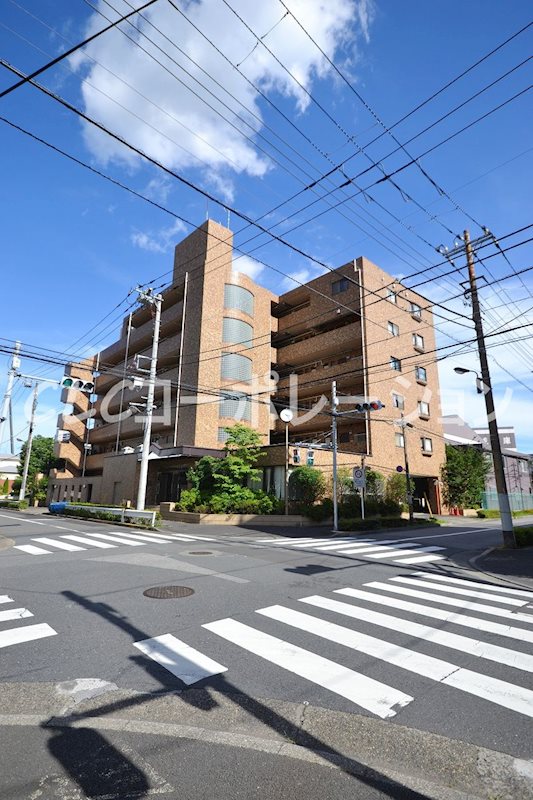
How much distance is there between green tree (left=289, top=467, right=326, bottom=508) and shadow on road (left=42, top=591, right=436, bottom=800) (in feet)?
67.4

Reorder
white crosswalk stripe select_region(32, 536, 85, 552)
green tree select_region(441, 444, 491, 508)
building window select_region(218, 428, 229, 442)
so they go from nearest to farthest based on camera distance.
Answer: white crosswalk stripe select_region(32, 536, 85, 552) < building window select_region(218, 428, 229, 442) < green tree select_region(441, 444, 491, 508)

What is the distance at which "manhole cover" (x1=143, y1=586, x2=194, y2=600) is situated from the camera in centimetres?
683

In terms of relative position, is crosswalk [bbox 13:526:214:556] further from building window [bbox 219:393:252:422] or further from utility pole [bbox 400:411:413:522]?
utility pole [bbox 400:411:413:522]

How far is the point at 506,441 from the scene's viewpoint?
68.4 m

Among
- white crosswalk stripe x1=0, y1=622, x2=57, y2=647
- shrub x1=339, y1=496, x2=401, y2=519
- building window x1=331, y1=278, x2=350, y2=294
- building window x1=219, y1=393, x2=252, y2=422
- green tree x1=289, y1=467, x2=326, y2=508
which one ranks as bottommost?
white crosswalk stripe x1=0, y1=622, x2=57, y2=647

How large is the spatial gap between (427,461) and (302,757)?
3501 cm

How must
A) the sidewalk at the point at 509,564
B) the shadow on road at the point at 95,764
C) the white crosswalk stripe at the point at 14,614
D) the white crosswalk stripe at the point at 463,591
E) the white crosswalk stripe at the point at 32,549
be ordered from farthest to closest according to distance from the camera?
1. the white crosswalk stripe at the point at 32,549
2. the sidewalk at the point at 509,564
3. the white crosswalk stripe at the point at 463,591
4. the white crosswalk stripe at the point at 14,614
5. the shadow on road at the point at 95,764

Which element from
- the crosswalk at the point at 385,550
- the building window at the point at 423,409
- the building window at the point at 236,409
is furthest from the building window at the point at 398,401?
the crosswalk at the point at 385,550

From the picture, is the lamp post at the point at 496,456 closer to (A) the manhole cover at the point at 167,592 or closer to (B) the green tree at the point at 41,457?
(A) the manhole cover at the point at 167,592

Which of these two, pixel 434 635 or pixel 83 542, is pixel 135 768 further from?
pixel 83 542

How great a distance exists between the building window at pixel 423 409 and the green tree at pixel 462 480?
499 centimetres

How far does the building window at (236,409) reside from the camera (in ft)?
101

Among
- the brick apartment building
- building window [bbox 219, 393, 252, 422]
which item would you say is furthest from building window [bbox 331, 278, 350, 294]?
building window [bbox 219, 393, 252, 422]

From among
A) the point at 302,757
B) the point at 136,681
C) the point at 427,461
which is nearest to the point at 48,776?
the point at 136,681
